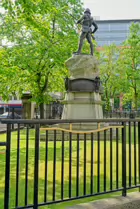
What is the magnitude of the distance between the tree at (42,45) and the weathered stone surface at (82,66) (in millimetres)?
2768

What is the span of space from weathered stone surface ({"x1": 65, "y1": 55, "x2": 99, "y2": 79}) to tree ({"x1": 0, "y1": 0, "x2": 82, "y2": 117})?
9.08ft

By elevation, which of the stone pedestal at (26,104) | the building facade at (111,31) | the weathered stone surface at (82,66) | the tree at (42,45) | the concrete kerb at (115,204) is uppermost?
the building facade at (111,31)

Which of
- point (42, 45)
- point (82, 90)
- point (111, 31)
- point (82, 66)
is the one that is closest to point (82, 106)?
point (82, 90)

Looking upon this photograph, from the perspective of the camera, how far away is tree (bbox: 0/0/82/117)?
14742 millimetres

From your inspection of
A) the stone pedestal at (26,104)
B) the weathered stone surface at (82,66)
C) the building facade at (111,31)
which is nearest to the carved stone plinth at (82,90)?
the weathered stone surface at (82,66)

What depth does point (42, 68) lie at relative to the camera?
16.6 m

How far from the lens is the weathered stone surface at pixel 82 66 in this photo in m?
12.0

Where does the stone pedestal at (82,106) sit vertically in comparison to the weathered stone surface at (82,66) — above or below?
below

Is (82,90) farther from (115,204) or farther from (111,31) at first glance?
(111,31)

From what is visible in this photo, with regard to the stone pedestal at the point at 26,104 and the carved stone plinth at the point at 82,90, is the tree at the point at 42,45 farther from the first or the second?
the carved stone plinth at the point at 82,90

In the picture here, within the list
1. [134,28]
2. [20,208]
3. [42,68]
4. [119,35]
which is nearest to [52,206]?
[20,208]

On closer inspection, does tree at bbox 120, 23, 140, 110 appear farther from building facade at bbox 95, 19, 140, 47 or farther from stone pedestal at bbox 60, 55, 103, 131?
Answer: building facade at bbox 95, 19, 140, 47

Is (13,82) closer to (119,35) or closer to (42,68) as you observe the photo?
(42,68)

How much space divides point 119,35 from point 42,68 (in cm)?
6298
